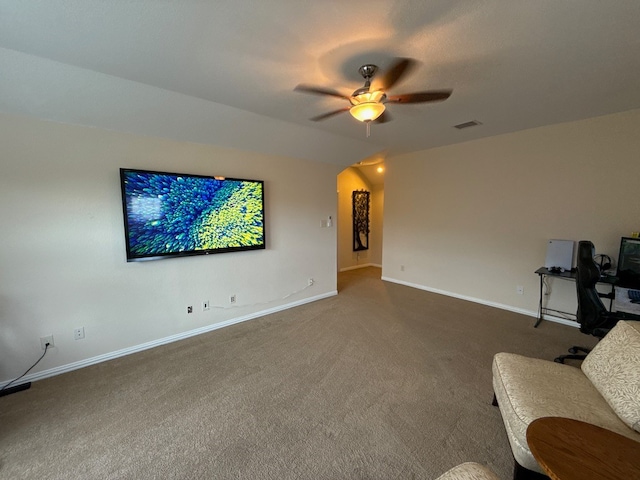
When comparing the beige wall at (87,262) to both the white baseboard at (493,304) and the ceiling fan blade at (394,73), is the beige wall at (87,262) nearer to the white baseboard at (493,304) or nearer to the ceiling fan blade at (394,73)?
the ceiling fan blade at (394,73)

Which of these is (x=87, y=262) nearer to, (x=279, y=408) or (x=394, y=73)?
(x=279, y=408)

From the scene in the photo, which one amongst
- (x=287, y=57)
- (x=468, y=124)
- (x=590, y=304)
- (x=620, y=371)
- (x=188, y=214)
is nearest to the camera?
(x=620, y=371)

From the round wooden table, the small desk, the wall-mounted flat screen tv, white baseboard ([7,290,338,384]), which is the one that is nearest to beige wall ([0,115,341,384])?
white baseboard ([7,290,338,384])

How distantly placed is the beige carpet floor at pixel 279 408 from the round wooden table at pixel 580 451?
1.88 feet

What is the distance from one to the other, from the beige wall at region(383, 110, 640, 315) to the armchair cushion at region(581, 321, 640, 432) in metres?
2.25

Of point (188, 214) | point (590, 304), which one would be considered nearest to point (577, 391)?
point (590, 304)

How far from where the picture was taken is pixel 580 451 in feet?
3.48

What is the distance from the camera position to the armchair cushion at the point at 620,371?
1.32 meters

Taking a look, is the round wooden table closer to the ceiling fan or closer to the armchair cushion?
the armchair cushion

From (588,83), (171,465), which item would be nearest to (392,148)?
(588,83)

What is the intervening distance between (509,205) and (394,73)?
9.98 ft

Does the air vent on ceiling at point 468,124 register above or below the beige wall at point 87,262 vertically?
above

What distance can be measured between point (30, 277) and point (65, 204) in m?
0.69

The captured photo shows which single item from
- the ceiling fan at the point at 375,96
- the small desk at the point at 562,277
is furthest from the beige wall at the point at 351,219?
the ceiling fan at the point at 375,96
